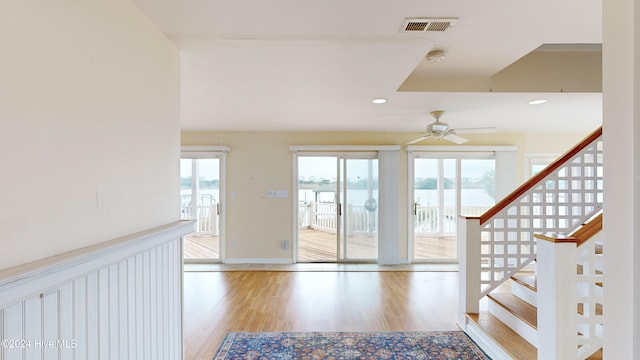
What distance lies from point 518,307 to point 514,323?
0.69ft

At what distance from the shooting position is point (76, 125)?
1.13 metres

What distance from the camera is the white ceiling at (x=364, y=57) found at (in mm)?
1600

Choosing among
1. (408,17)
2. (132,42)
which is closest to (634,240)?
(408,17)

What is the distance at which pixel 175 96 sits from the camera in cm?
192

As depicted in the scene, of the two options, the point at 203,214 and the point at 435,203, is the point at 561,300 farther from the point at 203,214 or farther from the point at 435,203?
the point at 203,214

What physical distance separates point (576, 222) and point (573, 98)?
127 cm

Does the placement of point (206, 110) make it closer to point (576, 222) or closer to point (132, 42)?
point (132, 42)

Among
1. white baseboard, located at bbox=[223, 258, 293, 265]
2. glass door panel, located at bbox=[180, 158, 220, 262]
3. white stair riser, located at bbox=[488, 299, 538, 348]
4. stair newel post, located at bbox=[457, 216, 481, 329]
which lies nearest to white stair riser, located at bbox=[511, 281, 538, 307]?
white stair riser, located at bbox=[488, 299, 538, 348]

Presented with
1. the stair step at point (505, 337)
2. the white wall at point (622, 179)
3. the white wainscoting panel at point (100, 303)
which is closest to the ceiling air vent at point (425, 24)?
the white wall at point (622, 179)

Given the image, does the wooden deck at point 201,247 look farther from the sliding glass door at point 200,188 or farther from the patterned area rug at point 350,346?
the patterned area rug at point 350,346

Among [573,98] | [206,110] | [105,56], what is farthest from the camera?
[206,110]

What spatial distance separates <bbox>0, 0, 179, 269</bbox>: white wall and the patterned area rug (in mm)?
1518

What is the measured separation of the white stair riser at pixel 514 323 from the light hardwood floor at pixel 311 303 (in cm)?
40

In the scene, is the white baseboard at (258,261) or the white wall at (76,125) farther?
the white baseboard at (258,261)
